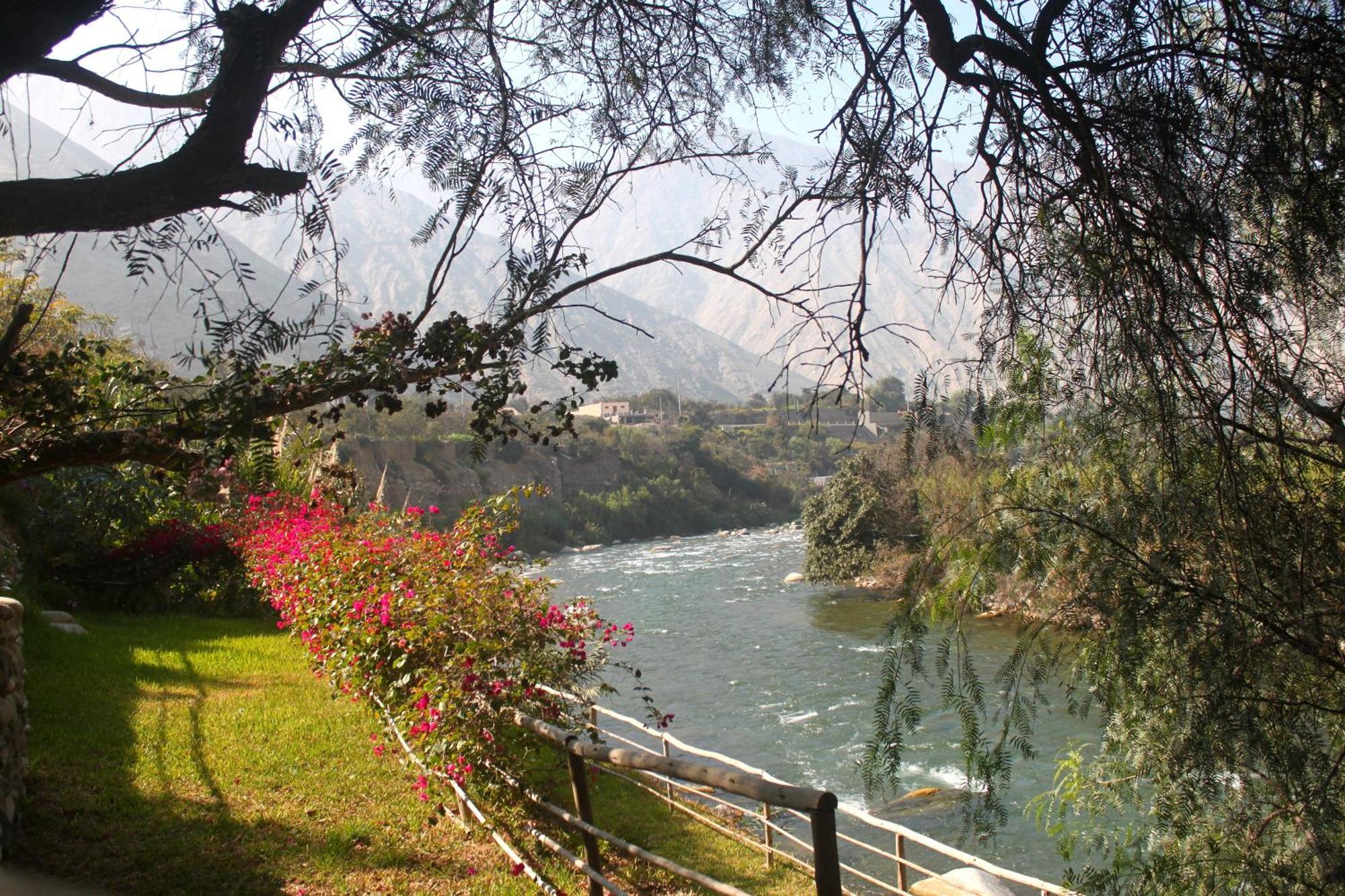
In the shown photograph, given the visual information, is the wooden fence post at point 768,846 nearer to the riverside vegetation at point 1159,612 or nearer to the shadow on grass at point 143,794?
the riverside vegetation at point 1159,612

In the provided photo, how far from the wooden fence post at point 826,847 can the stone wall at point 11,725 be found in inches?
136

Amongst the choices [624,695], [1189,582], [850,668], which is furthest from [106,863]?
[850,668]

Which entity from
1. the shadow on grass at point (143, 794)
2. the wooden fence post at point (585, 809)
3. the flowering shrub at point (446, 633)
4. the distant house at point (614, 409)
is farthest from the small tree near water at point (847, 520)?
the distant house at point (614, 409)

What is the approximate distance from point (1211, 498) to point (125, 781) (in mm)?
5067

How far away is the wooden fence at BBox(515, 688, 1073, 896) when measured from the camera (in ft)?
7.12

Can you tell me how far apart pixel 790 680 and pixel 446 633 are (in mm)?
11268

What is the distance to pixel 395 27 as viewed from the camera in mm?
3061

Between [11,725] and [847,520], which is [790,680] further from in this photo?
[11,725]

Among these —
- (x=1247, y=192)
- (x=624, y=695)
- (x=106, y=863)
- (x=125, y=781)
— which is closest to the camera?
(x=1247, y=192)

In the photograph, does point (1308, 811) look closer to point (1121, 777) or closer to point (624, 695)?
point (1121, 777)

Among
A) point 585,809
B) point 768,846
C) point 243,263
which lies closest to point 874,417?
point 585,809

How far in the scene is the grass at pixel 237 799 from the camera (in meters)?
4.22

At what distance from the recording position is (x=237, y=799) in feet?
16.7

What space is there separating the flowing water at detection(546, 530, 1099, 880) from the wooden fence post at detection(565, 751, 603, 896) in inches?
75.2
